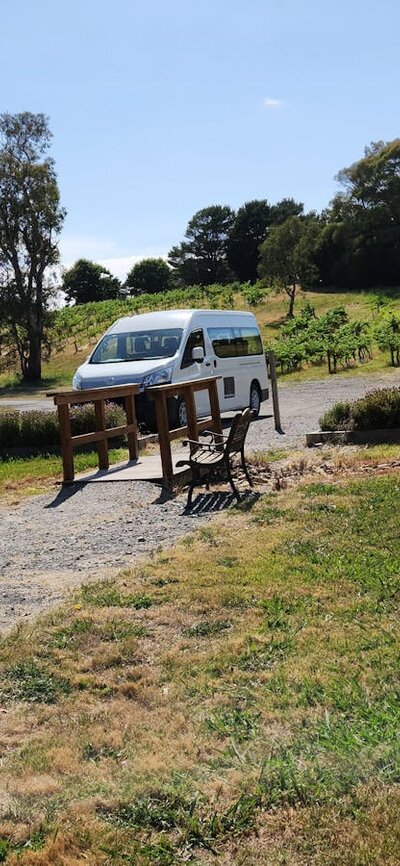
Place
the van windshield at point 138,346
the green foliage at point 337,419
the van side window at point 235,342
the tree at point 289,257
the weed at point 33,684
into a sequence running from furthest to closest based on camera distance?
the tree at point 289,257 < the van side window at point 235,342 < the van windshield at point 138,346 < the green foliage at point 337,419 < the weed at point 33,684

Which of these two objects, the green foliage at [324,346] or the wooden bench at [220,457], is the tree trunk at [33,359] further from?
the wooden bench at [220,457]

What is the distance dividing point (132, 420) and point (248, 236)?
73833 mm

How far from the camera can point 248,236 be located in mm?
84125

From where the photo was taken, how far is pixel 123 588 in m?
5.98

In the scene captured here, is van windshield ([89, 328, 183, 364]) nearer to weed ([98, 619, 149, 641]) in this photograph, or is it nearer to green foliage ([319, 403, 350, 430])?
green foliage ([319, 403, 350, 430])

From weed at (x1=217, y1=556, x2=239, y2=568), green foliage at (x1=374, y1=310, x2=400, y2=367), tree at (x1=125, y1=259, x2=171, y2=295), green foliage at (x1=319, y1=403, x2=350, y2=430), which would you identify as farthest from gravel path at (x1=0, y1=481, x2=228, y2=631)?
tree at (x1=125, y1=259, x2=171, y2=295)

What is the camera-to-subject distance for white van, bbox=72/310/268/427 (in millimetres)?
15023

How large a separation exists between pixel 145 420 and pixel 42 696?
37.1 feet

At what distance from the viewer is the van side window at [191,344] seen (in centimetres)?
1563

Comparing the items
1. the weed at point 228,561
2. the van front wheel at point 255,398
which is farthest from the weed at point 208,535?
the van front wheel at point 255,398

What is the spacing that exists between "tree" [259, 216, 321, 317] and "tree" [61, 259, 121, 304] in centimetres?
4243

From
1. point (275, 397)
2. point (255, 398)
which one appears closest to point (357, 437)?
point (275, 397)

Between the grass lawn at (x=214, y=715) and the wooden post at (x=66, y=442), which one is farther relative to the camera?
the wooden post at (x=66, y=442)

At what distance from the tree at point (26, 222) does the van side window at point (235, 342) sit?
2643 centimetres
